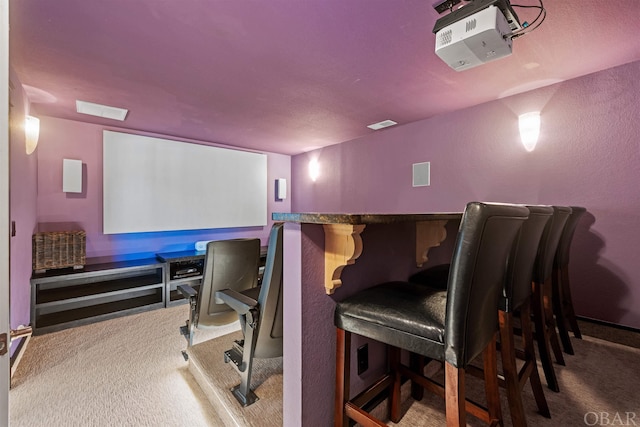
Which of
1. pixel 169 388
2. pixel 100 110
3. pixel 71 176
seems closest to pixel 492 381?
pixel 169 388

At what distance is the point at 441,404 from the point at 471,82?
2403 mm

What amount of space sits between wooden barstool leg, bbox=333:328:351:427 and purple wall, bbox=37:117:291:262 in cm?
351

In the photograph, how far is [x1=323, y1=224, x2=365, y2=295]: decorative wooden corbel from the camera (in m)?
0.95

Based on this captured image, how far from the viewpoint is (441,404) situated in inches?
55.4

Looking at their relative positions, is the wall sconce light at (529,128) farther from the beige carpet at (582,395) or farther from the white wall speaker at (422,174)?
the beige carpet at (582,395)

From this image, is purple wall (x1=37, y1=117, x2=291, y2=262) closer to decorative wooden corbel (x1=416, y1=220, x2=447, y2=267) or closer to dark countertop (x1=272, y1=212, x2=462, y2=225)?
dark countertop (x1=272, y1=212, x2=462, y2=225)

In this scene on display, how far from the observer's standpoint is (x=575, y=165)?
2275mm

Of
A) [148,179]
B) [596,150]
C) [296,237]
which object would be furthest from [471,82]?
[148,179]

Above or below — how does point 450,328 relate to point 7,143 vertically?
below

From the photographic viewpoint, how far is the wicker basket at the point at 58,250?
105 inches

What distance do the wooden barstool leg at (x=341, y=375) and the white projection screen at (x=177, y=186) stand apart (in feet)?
11.4

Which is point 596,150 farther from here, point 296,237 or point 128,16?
point 128,16

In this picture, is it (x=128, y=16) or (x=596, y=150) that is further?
(x=596, y=150)

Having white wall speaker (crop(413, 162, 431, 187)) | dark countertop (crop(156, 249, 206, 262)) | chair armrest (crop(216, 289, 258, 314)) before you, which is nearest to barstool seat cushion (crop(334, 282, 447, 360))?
chair armrest (crop(216, 289, 258, 314))
